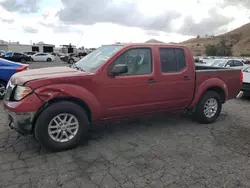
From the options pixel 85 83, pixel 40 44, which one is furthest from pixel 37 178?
pixel 40 44

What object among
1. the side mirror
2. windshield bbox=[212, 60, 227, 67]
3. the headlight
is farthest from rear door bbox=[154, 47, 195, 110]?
windshield bbox=[212, 60, 227, 67]

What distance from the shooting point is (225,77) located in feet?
18.2

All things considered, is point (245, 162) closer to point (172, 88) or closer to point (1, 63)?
point (172, 88)

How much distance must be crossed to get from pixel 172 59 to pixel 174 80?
45 centimetres

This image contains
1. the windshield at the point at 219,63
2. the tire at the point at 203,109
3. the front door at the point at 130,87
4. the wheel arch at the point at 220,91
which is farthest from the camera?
the windshield at the point at 219,63

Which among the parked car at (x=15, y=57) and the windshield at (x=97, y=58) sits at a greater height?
the parked car at (x=15, y=57)

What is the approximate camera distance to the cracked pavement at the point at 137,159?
303 cm

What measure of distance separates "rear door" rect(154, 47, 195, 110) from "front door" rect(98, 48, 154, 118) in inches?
9.8

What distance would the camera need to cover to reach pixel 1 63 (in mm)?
7480

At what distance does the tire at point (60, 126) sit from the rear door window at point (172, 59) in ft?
6.17

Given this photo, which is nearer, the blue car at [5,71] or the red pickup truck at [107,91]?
the red pickup truck at [107,91]

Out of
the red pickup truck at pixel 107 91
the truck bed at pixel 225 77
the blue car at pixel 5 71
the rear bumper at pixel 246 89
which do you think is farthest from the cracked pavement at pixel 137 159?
the rear bumper at pixel 246 89

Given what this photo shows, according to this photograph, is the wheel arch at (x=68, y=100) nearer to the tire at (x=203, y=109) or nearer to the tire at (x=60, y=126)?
the tire at (x=60, y=126)

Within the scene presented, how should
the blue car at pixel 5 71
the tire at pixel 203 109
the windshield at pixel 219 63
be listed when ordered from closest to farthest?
the tire at pixel 203 109 → the blue car at pixel 5 71 → the windshield at pixel 219 63
